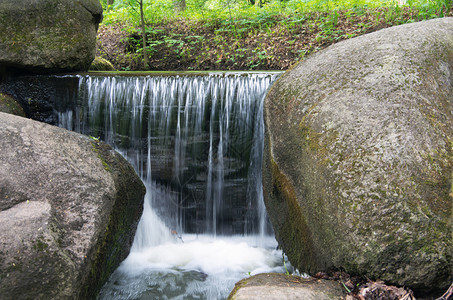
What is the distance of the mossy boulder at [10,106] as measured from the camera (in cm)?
478

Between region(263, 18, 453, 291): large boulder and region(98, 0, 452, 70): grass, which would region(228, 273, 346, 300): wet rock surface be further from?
region(98, 0, 452, 70): grass

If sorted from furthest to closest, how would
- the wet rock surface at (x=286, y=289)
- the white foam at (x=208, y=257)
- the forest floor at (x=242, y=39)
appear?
the forest floor at (x=242, y=39), the white foam at (x=208, y=257), the wet rock surface at (x=286, y=289)

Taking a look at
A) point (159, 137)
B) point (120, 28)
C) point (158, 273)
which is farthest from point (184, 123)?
point (120, 28)

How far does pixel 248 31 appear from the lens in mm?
8547

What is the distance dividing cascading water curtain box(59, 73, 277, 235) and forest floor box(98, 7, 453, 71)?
3114mm

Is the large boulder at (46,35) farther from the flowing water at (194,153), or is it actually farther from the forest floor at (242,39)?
the forest floor at (242,39)

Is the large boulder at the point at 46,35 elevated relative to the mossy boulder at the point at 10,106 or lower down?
elevated

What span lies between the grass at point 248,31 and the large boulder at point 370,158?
13.7 feet

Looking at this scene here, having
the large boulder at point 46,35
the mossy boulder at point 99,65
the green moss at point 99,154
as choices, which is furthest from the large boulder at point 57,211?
the mossy boulder at point 99,65

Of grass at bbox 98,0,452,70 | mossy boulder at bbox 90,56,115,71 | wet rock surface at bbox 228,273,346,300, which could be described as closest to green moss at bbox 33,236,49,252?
wet rock surface at bbox 228,273,346,300

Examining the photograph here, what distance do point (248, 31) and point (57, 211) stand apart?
23.5 ft

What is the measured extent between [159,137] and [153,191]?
0.78m

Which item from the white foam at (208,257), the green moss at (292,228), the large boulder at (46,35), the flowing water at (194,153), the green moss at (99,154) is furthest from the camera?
the large boulder at (46,35)

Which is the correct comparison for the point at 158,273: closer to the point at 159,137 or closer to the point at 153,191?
the point at 153,191
